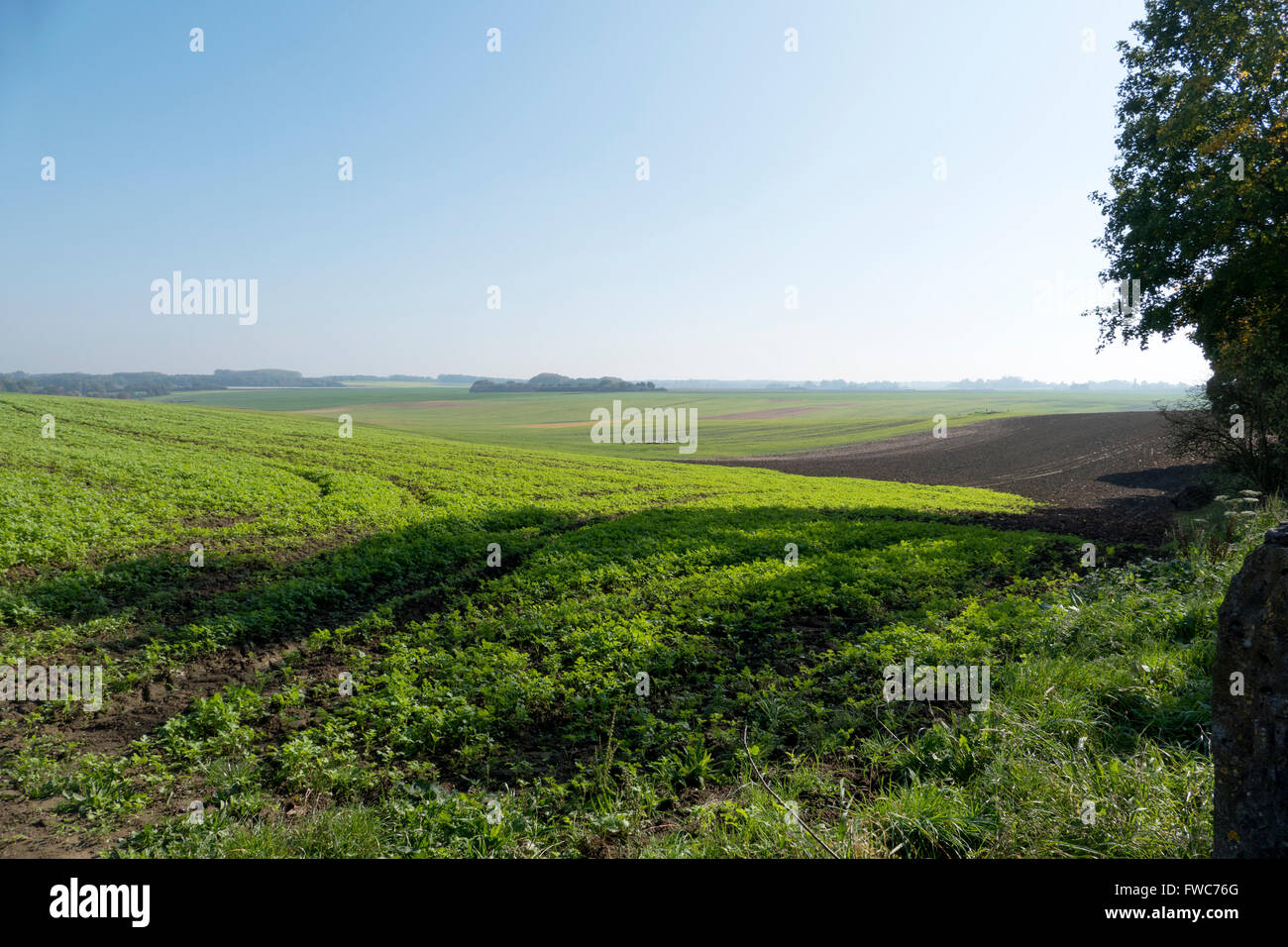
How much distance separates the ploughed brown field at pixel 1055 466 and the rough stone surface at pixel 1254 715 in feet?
58.2

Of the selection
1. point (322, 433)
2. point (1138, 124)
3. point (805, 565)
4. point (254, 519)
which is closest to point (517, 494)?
point (254, 519)

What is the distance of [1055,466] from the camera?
4659 cm

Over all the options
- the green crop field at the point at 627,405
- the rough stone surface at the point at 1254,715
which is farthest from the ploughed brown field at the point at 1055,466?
the rough stone surface at the point at 1254,715

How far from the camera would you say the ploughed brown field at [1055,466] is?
976 inches

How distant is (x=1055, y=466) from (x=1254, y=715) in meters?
51.9

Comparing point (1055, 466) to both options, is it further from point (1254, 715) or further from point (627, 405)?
point (627, 405)

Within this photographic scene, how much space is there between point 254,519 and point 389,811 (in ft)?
53.0

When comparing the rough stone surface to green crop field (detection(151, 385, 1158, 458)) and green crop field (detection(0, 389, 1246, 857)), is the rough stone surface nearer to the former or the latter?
green crop field (detection(0, 389, 1246, 857))

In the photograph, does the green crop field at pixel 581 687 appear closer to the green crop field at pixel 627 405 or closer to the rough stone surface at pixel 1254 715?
the rough stone surface at pixel 1254 715

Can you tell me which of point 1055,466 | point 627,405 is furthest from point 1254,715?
point 627,405

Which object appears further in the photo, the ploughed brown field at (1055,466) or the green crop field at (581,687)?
the ploughed brown field at (1055,466)

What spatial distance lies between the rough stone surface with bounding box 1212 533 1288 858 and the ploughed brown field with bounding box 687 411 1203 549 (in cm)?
1775

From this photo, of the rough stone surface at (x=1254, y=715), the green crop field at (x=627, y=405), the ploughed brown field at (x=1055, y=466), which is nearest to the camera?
the rough stone surface at (x=1254, y=715)
